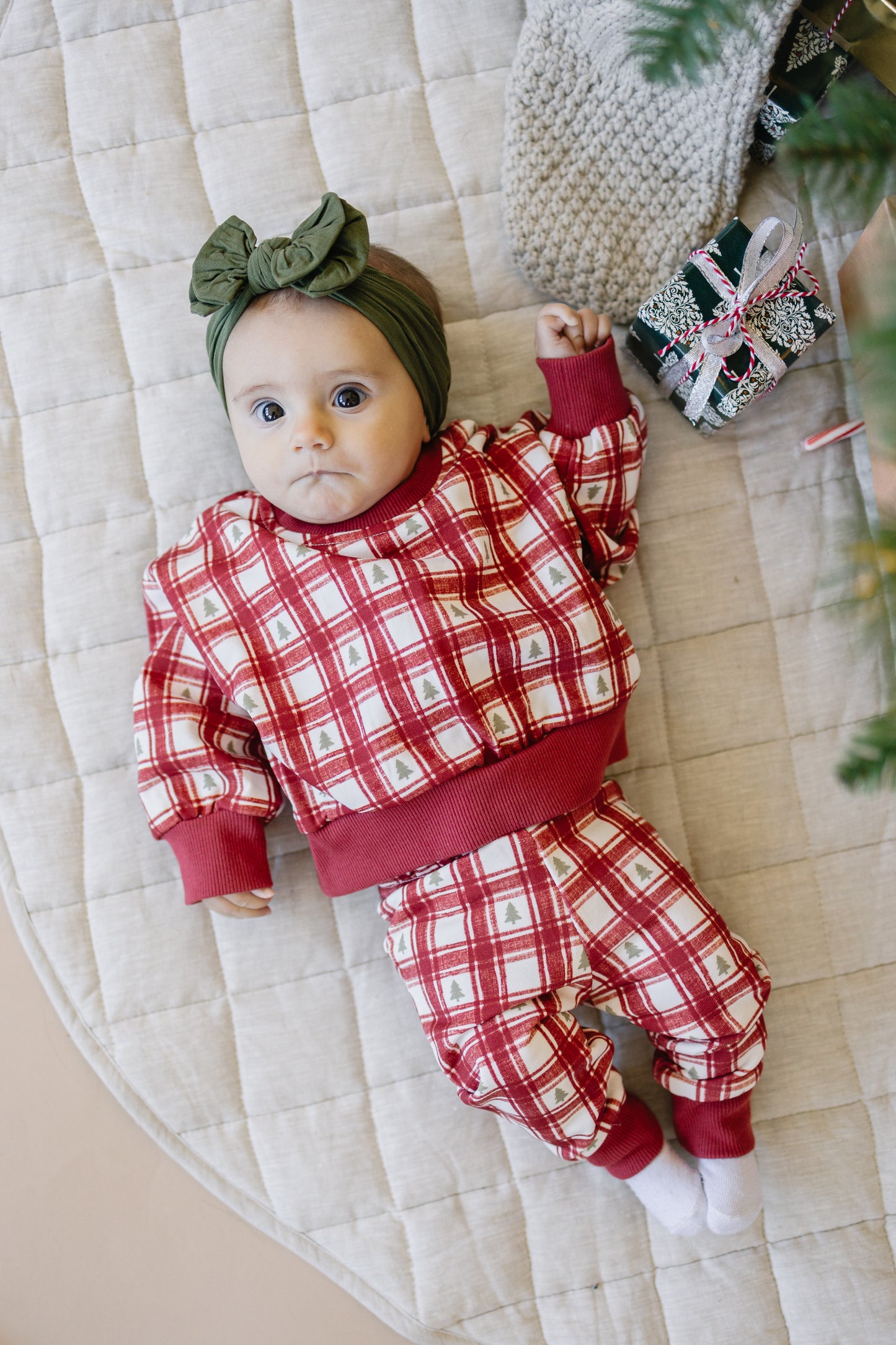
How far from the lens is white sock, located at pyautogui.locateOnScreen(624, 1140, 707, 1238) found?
998 millimetres

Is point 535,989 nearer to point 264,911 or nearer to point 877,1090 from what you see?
point 264,911

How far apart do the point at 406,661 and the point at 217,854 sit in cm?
28

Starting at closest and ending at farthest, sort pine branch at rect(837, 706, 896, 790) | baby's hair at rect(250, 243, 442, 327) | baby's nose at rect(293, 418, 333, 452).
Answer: pine branch at rect(837, 706, 896, 790) < baby's nose at rect(293, 418, 333, 452) < baby's hair at rect(250, 243, 442, 327)

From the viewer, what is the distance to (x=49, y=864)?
1.07 m

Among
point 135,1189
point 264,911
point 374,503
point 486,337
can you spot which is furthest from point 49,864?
point 486,337

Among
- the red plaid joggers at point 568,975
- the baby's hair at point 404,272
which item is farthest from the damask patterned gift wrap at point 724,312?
the red plaid joggers at point 568,975

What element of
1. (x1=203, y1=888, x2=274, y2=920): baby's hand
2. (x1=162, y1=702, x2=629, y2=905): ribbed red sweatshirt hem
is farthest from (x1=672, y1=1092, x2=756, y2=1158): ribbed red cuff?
(x1=203, y1=888, x2=274, y2=920): baby's hand

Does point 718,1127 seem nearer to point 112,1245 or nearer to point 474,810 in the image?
point 474,810

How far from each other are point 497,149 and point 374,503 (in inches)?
18.0

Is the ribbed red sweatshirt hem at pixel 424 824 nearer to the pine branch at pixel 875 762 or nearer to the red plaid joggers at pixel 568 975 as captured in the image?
the red plaid joggers at pixel 568 975

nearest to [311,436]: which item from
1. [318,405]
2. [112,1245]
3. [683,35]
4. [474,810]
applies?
[318,405]

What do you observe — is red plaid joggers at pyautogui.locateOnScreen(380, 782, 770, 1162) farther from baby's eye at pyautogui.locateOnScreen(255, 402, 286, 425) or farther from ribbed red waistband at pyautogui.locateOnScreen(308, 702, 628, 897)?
baby's eye at pyautogui.locateOnScreen(255, 402, 286, 425)

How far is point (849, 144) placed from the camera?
0.56 m

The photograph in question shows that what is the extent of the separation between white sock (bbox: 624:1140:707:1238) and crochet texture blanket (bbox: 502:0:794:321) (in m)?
0.91
